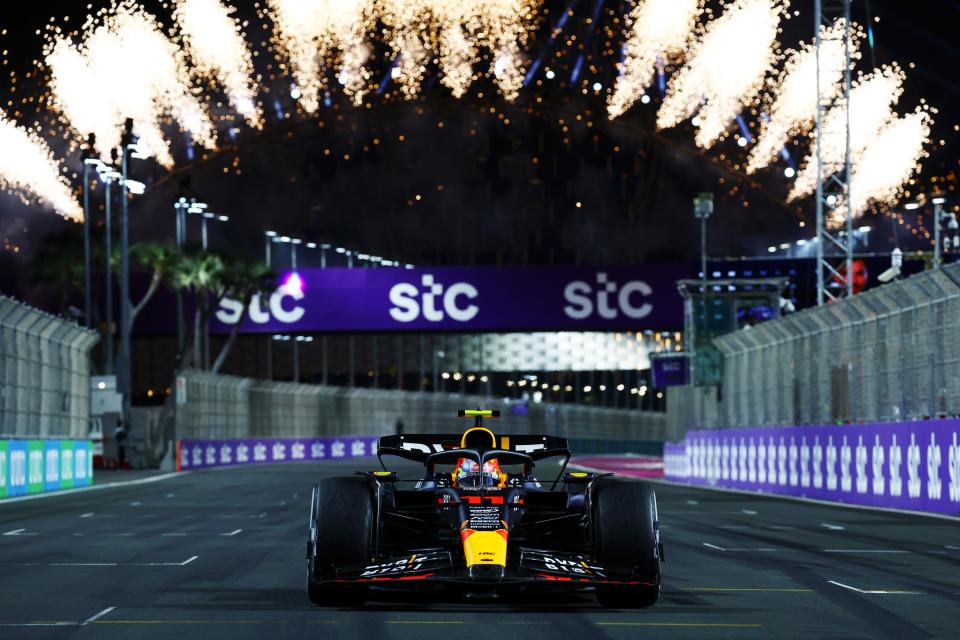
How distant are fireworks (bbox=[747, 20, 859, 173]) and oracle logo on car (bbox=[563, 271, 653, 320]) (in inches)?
499

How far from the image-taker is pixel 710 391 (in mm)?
48812

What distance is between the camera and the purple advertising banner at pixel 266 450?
64312mm

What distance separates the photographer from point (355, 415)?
94.0m

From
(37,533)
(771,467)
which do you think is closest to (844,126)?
(771,467)

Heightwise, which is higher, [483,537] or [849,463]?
[849,463]

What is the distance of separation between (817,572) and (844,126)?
32.0 meters

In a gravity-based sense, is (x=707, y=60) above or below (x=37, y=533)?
above

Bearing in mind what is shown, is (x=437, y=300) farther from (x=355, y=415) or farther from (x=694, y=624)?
(x=694, y=624)

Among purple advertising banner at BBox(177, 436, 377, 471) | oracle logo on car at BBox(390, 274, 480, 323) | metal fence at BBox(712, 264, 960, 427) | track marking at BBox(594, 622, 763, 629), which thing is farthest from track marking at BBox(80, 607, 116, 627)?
oracle logo on car at BBox(390, 274, 480, 323)

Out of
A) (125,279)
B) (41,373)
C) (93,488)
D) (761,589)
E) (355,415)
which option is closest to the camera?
(761,589)

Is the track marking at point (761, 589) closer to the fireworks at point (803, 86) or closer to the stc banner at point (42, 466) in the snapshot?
the stc banner at point (42, 466)

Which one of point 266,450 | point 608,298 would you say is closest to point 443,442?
point 608,298

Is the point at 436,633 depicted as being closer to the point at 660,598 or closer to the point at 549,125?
the point at 660,598

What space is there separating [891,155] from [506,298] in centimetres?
2256
